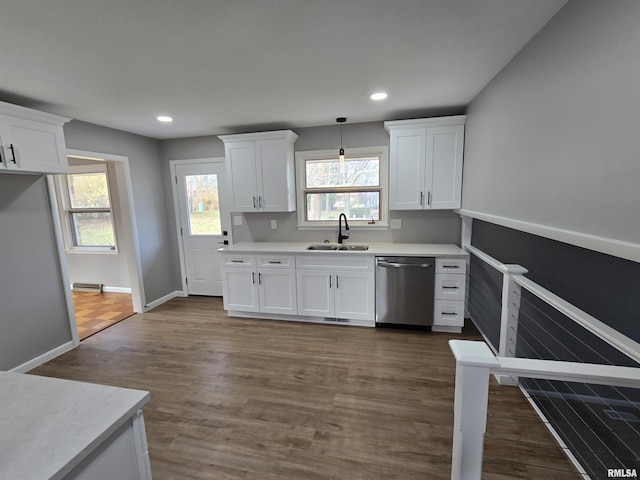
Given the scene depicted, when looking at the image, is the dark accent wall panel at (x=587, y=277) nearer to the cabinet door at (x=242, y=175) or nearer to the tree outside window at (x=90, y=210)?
the cabinet door at (x=242, y=175)

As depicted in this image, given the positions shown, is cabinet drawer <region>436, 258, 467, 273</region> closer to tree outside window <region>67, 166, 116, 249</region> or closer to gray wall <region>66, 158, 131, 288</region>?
gray wall <region>66, 158, 131, 288</region>

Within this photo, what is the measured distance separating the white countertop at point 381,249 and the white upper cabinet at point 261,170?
505 millimetres

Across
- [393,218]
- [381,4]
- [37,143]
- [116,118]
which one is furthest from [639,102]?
[116,118]

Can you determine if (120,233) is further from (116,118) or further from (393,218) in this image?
(393,218)

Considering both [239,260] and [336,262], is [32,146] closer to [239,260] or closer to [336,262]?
[239,260]

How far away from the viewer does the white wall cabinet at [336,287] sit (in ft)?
11.0

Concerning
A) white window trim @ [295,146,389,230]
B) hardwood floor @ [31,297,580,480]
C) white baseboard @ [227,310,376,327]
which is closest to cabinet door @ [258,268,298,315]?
white baseboard @ [227,310,376,327]

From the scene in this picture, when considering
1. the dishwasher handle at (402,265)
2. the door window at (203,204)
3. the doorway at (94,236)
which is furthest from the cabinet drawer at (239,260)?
the doorway at (94,236)

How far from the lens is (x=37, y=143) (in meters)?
2.48

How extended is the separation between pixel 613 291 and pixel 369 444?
5.11ft

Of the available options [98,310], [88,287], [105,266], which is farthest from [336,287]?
[88,287]

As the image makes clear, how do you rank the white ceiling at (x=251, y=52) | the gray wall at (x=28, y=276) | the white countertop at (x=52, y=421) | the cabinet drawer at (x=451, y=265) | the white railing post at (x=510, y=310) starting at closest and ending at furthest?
the white countertop at (x=52, y=421)
the white ceiling at (x=251, y=52)
the white railing post at (x=510, y=310)
the gray wall at (x=28, y=276)
the cabinet drawer at (x=451, y=265)

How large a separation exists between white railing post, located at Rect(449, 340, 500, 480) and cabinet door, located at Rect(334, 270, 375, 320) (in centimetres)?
243

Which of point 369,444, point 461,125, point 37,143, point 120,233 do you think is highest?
point 461,125
